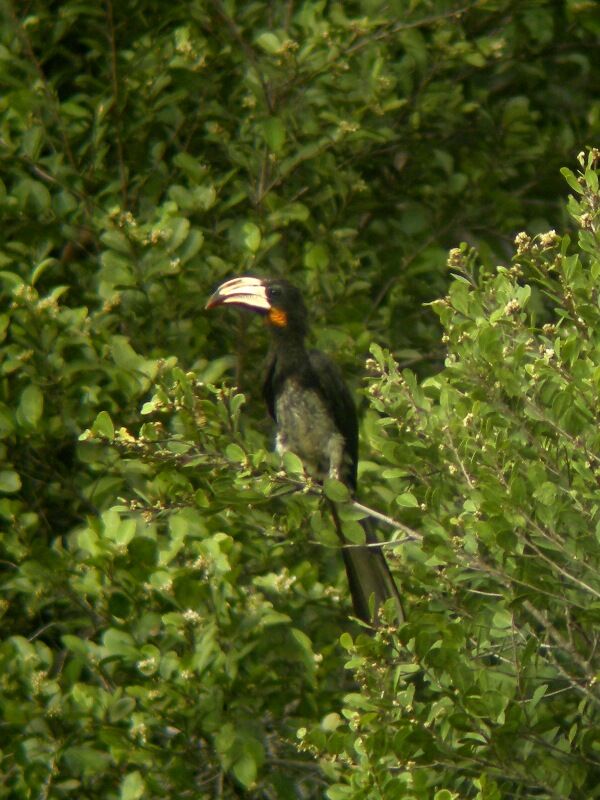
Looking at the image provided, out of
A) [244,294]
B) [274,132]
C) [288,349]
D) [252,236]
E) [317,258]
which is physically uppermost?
[274,132]

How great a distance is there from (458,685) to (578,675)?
0.68 m

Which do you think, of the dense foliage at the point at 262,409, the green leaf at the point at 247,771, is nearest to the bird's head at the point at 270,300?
the dense foliage at the point at 262,409

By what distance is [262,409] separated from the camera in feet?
18.6

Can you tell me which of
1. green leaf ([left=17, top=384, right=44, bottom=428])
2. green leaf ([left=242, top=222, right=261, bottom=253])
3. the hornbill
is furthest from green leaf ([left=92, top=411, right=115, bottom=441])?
the hornbill

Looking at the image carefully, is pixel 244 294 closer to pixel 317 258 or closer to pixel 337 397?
pixel 317 258

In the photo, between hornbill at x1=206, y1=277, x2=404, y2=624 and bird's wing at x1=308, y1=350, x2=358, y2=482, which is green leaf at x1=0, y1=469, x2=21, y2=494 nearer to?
hornbill at x1=206, y1=277, x2=404, y2=624

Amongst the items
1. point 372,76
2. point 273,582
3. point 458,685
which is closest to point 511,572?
point 458,685

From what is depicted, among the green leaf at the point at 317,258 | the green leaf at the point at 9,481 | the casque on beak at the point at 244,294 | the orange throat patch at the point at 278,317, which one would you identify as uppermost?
the casque on beak at the point at 244,294

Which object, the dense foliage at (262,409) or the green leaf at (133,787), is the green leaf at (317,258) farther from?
the green leaf at (133,787)

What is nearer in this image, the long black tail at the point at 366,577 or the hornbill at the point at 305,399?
the long black tail at the point at 366,577

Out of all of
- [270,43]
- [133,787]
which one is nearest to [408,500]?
[133,787]

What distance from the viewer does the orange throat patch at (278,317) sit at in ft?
17.3

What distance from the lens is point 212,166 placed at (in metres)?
5.77

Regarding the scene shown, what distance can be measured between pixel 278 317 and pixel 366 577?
1.09 m
